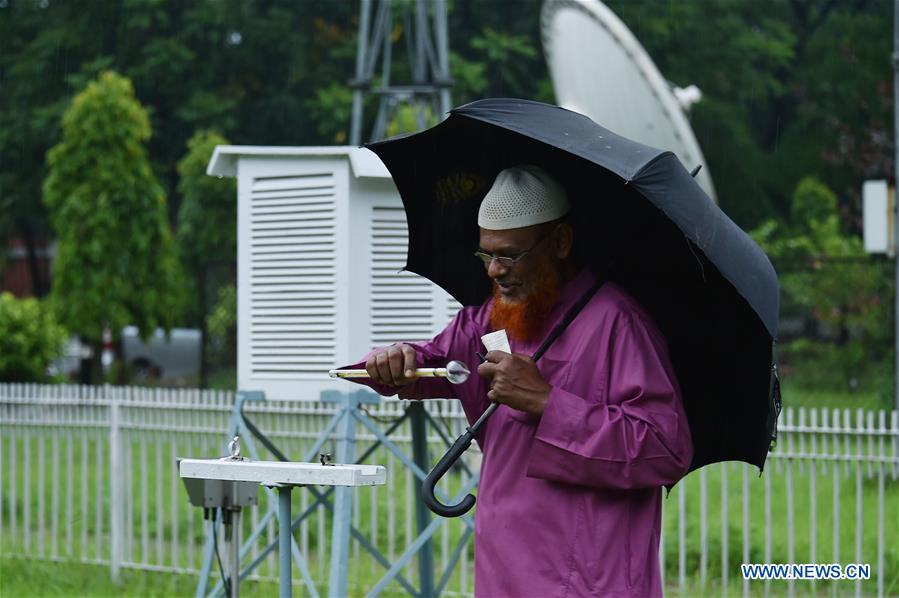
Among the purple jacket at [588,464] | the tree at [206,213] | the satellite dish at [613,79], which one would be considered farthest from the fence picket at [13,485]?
the tree at [206,213]

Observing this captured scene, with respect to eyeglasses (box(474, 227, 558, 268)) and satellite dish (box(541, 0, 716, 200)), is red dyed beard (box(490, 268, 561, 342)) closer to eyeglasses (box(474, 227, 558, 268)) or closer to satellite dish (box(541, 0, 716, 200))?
eyeglasses (box(474, 227, 558, 268))

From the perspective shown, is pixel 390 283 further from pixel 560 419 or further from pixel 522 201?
pixel 560 419

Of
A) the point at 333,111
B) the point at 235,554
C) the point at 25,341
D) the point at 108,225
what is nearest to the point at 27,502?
the point at 235,554

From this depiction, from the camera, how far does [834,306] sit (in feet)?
77.8

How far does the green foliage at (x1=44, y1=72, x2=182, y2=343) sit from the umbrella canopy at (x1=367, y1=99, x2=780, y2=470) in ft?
55.8

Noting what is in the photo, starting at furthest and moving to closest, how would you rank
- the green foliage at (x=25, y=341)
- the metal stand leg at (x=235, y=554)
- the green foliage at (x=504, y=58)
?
the green foliage at (x=504, y=58) → the green foliage at (x=25, y=341) → the metal stand leg at (x=235, y=554)

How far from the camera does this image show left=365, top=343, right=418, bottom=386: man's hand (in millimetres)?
3793

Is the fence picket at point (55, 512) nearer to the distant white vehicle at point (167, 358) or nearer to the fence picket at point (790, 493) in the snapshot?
the fence picket at point (790, 493)

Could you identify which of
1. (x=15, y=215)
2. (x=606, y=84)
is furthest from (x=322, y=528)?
(x=15, y=215)

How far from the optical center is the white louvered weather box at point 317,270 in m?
6.54

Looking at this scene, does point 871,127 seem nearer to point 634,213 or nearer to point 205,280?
point 205,280

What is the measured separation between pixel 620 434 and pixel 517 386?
0.93 feet

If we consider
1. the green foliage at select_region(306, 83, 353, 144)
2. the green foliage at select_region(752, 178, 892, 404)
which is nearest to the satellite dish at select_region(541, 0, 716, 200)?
the green foliage at select_region(752, 178, 892, 404)

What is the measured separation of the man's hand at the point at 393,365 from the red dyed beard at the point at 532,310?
27cm
